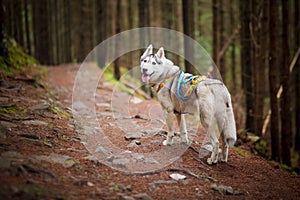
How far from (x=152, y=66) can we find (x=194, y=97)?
1.08 meters

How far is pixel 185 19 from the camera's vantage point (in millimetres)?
13164

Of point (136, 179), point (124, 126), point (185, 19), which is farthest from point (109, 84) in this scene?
point (136, 179)

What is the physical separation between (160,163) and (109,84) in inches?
412

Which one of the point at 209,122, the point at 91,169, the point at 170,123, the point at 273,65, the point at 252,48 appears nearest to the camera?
the point at 91,169

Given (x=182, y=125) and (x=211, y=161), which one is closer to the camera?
(x=211, y=161)

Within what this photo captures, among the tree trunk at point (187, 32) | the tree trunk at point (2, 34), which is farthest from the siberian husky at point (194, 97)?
the tree trunk at point (2, 34)

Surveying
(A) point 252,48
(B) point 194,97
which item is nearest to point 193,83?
(B) point 194,97

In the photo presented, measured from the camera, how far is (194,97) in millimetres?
7137

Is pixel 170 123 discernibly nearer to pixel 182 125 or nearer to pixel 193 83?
pixel 182 125

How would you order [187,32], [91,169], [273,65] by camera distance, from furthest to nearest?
[187,32] < [273,65] < [91,169]

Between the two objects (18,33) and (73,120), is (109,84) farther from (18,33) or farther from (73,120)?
(18,33)

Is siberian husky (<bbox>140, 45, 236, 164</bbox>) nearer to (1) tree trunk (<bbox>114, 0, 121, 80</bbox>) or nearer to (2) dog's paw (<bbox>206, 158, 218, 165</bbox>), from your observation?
(2) dog's paw (<bbox>206, 158, 218, 165</bbox>)

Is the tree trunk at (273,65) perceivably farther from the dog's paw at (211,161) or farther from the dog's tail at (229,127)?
the dog's paw at (211,161)

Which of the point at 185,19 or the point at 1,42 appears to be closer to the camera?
the point at 1,42
